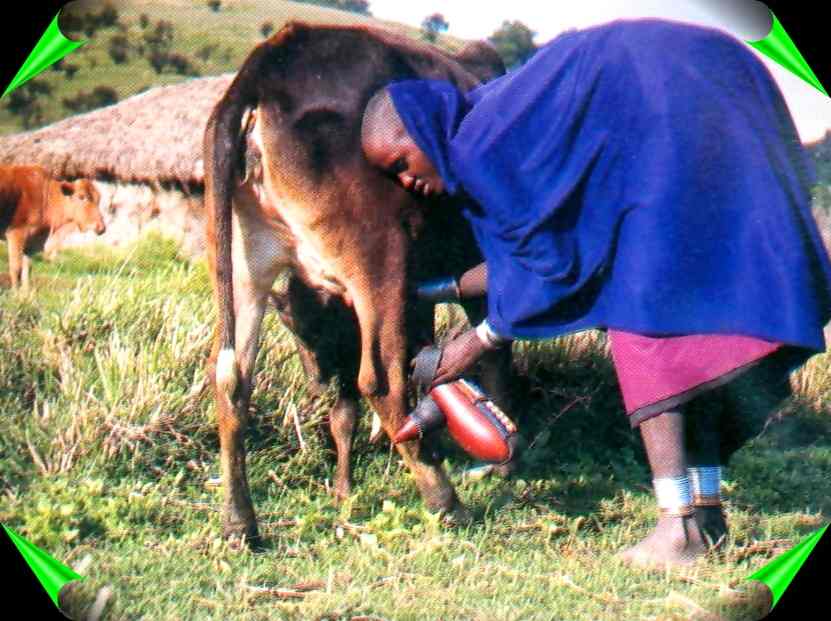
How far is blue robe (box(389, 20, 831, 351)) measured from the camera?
4.27 meters

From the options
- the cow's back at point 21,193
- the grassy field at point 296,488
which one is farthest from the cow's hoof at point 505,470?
the cow's back at point 21,193

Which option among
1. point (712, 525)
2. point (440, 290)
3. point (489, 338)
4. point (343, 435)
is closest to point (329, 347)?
point (343, 435)

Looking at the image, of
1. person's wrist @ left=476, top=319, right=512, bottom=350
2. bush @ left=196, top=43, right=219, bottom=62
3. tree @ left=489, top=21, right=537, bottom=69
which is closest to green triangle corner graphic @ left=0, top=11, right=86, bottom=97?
bush @ left=196, top=43, right=219, bottom=62

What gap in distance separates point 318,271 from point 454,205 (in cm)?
48

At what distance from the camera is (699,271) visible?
14.1ft

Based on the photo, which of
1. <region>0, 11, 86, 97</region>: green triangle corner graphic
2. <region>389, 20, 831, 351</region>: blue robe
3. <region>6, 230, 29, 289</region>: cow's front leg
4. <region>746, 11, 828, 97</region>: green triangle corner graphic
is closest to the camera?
<region>389, 20, 831, 351</region>: blue robe

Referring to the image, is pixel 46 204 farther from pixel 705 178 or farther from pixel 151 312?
pixel 705 178

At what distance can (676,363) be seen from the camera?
444 cm

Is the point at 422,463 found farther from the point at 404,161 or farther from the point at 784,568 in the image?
the point at 784,568

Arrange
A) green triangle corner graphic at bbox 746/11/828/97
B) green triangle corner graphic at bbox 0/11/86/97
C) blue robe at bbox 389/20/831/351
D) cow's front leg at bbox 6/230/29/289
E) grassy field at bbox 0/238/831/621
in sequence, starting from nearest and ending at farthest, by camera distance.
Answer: blue robe at bbox 389/20/831/351 → grassy field at bbox 0/238/831/621 → green triangle corner graphic at bbox 746/11/828/97 → green triangle corner graphic at bbox 0/11/86/97 → cow's front leg at bbox 6/230/29/289

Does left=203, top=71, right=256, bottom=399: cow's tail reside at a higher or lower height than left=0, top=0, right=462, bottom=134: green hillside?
lower

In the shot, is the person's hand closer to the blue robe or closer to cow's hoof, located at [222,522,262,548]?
the blue robe

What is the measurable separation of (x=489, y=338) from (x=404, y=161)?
63 cm

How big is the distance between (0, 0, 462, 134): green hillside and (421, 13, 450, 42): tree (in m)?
0.03
